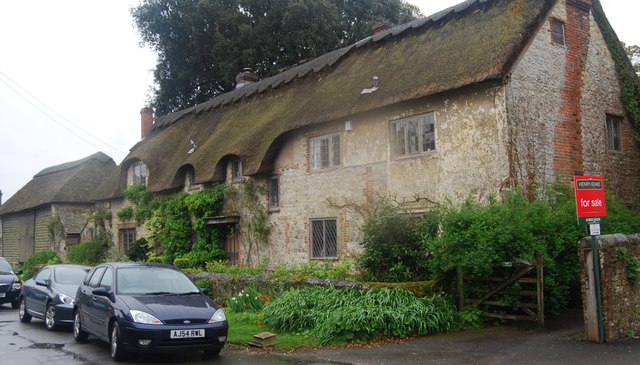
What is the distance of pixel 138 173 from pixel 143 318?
751 inches

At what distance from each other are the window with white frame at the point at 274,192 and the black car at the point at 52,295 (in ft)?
20.4

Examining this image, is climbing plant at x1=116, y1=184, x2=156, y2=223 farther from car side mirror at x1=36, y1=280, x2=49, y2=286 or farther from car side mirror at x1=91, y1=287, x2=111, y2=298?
car side mirror at x1=91, y1=287, x2=111, y2=298

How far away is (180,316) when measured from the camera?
29.3 ft

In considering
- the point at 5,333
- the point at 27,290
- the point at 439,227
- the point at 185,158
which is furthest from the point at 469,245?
the point at 185,158

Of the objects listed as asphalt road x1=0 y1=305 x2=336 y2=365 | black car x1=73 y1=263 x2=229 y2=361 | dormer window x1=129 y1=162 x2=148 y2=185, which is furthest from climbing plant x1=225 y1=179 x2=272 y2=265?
black car x1=73 y1=263 x2=229 y2=361

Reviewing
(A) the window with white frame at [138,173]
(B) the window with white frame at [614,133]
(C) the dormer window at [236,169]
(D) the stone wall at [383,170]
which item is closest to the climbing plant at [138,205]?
(A) the window with white frame at [138,173]

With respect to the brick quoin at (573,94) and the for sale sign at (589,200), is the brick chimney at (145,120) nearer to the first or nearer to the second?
the brick quoin at (573,94)

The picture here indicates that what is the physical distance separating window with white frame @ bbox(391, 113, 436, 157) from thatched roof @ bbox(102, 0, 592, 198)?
28.9 inches

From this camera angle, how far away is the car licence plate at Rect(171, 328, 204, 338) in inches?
343

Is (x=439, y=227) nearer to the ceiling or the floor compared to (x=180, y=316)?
nearer to the ceiling

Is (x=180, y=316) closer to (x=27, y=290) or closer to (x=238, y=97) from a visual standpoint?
(x=27, y=290)

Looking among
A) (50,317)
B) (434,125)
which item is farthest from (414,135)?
(50,317)

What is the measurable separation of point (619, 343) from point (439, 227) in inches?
176

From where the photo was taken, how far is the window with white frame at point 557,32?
14984 millimetres
